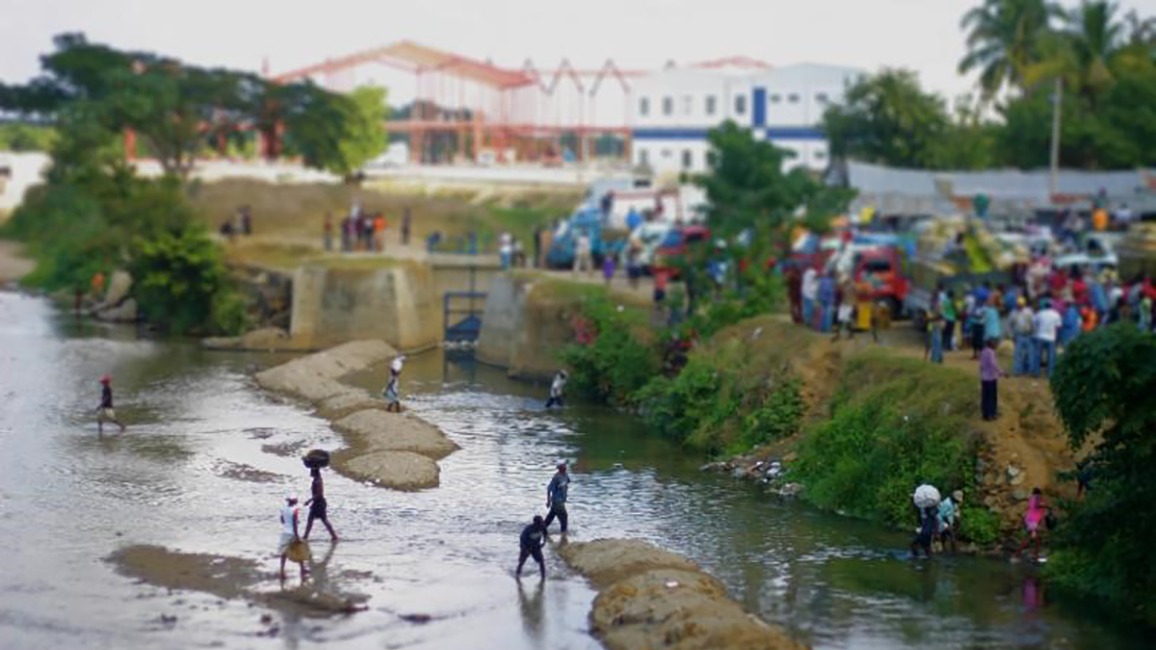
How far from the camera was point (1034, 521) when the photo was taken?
98.6 ft

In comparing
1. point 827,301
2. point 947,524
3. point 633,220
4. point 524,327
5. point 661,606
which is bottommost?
point 661,606

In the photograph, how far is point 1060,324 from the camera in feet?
118

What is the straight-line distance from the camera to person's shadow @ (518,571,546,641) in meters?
25.8

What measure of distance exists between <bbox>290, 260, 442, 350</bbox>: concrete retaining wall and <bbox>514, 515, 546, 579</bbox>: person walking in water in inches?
1226

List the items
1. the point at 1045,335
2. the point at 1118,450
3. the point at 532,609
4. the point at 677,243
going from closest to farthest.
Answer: the point at 532,609
the point at 1118,450
the point at 1045,335
the point at 677,243

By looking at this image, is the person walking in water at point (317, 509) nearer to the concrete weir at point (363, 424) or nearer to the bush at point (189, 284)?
the concrete weir at point (363, 424)

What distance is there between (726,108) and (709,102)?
124cm

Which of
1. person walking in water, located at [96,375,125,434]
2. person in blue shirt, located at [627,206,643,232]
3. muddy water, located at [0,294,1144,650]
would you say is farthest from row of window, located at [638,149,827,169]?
person walking in water, located at [96,375,125,434]

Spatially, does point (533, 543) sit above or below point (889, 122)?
below

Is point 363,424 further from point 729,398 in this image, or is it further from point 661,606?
point 661,606

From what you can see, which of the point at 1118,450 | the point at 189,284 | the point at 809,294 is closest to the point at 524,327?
the point at 809,294

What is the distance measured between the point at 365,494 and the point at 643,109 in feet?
271

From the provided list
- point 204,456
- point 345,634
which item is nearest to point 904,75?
point 204,456

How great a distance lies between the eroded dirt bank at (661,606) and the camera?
24.2m
